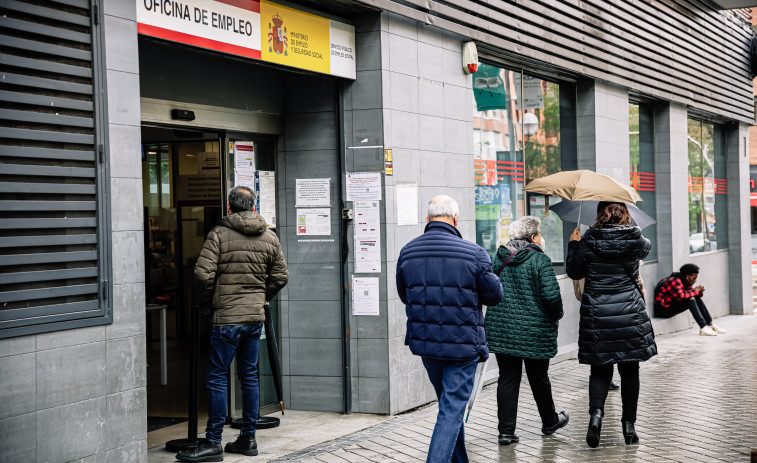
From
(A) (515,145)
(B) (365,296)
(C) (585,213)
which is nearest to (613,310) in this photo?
(C) (585,213)

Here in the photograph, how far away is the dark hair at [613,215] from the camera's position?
7008 mm

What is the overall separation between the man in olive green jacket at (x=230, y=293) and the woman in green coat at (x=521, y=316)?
1784 millimetres

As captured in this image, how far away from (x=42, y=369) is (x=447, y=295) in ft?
7.67

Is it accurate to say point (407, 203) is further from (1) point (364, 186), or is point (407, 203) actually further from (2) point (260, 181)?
(2) point (260, 181)

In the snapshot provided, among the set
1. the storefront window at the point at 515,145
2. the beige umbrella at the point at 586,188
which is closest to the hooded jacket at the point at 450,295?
the beige umbrella at the point at 586,188

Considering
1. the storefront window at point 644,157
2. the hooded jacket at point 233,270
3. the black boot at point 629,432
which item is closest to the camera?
the hooded jacket at point 233,270

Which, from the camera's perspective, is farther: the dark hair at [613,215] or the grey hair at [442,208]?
the dark hair at [613,215]

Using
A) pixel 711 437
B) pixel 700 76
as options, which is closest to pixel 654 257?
pixel 700 76

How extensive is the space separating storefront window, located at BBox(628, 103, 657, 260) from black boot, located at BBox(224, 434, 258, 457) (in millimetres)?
8990

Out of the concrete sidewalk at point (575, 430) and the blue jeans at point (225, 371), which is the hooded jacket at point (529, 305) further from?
the blue jeans at point (225, 371)

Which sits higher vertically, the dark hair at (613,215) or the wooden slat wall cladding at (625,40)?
the wooden slat wall cladding at (625,40)

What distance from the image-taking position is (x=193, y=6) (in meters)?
6.41

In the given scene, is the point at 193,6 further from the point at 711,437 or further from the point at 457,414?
the point at 711,437

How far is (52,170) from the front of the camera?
520 centimetres
